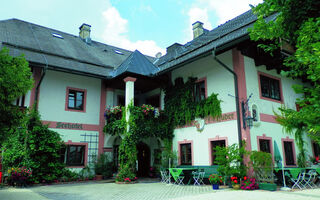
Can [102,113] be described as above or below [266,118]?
above

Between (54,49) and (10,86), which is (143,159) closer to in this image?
(54,49)

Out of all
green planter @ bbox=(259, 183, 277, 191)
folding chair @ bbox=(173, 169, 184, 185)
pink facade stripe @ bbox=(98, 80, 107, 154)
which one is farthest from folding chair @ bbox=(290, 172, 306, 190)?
pink facade stripe @ bbox=(98, 80, 107, 154)

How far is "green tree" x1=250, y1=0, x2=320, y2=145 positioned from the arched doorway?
12.0 m

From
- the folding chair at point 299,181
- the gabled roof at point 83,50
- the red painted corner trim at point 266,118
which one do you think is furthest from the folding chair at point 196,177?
the gabled roof at point 83,50

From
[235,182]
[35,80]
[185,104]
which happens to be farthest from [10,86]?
[185,104]

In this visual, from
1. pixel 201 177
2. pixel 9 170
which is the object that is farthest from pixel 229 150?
pixel 9 170

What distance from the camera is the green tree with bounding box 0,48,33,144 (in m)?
6.03

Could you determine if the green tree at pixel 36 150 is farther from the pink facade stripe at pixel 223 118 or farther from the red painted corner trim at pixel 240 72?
the red painted corner trim at pixel 240 72

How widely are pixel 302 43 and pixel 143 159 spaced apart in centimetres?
1327

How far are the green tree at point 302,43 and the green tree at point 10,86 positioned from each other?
17.8 feet

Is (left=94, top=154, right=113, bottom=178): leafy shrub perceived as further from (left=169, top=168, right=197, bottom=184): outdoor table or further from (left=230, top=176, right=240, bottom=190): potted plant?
(left=230, top=176, right=240, bottom=190): potted plant

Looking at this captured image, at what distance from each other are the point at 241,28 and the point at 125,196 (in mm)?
8703

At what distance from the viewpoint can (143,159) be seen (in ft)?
51.8

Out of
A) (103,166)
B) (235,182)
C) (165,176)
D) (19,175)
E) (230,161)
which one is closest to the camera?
(235,182)
